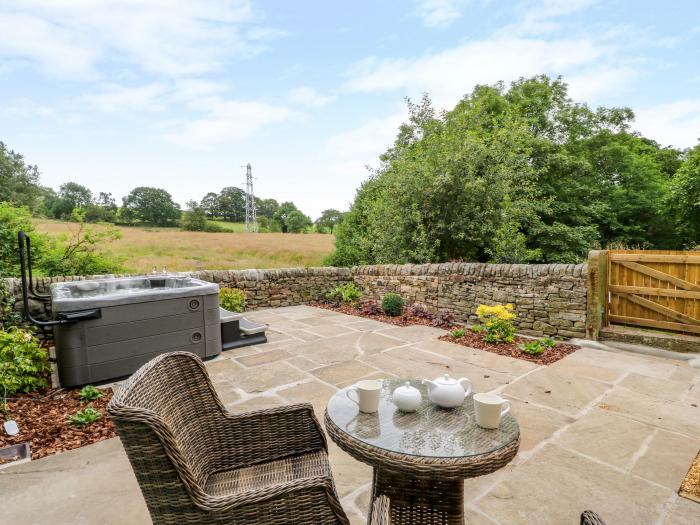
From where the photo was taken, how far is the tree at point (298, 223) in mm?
20016

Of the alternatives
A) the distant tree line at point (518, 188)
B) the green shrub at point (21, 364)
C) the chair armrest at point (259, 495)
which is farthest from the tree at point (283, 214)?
the chair armrest at point (259, 495)

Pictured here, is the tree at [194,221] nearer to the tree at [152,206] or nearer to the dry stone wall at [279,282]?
the tree at [152,206]

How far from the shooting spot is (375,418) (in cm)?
142

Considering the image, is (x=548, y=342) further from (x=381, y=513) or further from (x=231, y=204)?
(x=231, y=204)

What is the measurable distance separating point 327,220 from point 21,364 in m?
17.9

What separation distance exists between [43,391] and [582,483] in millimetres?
4189

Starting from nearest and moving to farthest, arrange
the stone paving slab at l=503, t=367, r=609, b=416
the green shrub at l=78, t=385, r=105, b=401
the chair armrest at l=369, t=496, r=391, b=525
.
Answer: the chair armrest at l=369, t=496, r=391, b=525 < the stone paving slab at l=503, t=367, r=609, b=416 < the green shrub at l=78, t=385, r=105, b=401

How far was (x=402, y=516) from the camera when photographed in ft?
4.55

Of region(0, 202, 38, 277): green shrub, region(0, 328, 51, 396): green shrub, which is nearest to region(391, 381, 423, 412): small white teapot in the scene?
region(0, 328, 51, 396): green shrub

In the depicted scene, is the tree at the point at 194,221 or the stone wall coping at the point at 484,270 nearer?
the stone wall coping at the point at 484,270

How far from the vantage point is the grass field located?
8.38 m

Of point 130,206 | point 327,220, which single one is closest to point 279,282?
point 130,206

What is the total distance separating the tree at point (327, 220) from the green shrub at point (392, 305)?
41.7ft

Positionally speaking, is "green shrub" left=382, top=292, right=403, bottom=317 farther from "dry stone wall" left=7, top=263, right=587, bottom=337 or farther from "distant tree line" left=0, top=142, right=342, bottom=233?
"distant tree line" left=0, top=142, right=342, bottom=233
